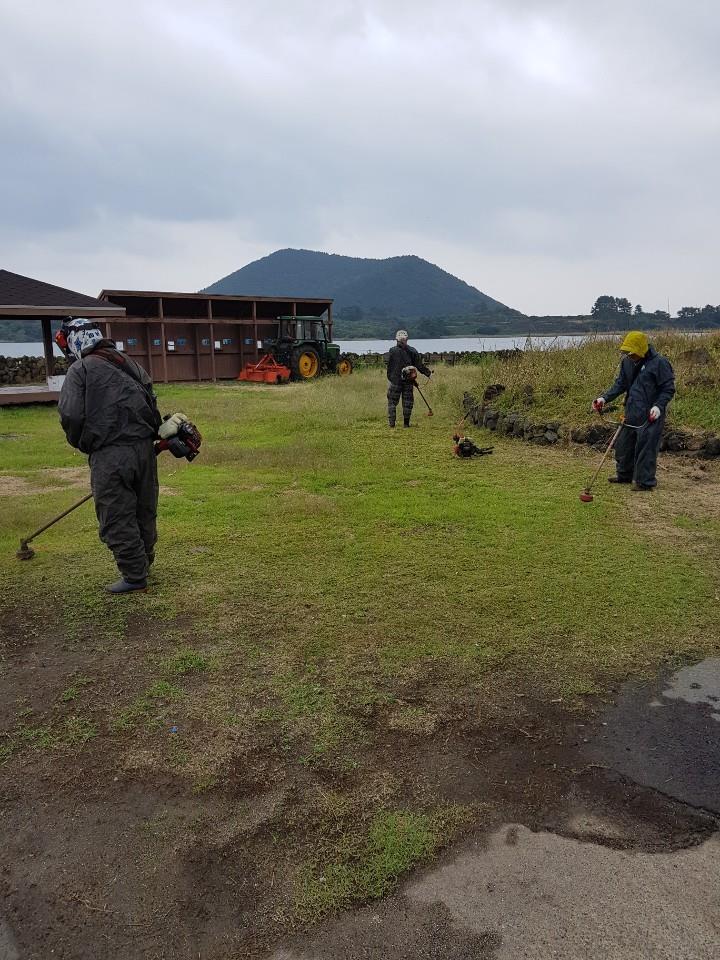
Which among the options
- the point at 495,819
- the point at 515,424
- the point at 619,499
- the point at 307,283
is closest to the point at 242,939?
the point at 495,819

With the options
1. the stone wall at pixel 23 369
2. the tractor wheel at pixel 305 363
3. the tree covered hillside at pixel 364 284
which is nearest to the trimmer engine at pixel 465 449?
the tractor wheel at pixel 305 363

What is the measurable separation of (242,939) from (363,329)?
77.5 m

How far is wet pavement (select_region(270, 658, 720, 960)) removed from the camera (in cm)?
205

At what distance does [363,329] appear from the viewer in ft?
254

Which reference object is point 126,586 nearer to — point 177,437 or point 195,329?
point 177,437

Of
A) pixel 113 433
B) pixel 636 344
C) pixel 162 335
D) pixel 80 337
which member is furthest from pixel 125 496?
pixel 162 335

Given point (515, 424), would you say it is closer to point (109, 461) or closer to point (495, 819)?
point (109, 461)

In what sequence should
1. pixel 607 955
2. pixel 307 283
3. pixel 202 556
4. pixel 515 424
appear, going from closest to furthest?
pixel 607 955 → pixel 202 556 → pixel 515 424 → pixel 307 283

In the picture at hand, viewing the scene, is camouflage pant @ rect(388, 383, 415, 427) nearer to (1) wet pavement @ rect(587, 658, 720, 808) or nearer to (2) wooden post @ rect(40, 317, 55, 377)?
(2) wooden post @ rect(40, 317, 55, 377)

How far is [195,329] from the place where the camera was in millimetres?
22938

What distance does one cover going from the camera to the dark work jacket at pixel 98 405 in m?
A: 4.66

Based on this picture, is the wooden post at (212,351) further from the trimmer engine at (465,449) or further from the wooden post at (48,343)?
the trimmer engine at (465,449)

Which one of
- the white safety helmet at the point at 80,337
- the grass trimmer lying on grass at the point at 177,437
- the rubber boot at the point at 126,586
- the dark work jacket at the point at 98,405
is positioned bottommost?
the rubber boot at the point at 126,586

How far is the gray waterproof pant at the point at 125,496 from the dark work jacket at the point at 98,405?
0.10 metres
